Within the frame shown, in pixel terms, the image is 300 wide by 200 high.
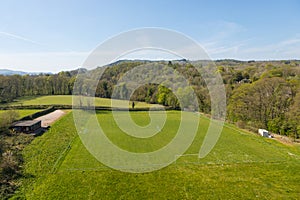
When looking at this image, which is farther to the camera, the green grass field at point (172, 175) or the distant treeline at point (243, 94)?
the distant treeline at point (243, 94)

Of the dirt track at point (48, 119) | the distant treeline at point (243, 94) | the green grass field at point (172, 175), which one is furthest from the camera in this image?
the dirt track at point (48, 119)

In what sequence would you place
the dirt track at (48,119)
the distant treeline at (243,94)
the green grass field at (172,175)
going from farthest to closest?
the dirt track at (48,119) < the distant treeline at (243,94) < the green grass field at (172,175)

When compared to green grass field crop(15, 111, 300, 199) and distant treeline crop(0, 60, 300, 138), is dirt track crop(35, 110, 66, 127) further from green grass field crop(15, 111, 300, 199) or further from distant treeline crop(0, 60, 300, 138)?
green grass field crop(15, 111, 300, 199)

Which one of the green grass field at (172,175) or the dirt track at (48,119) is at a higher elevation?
the dirt track at (48,119)

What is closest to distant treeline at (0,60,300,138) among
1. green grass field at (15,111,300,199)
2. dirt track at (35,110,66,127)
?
dirt track at (35,110,66,127)

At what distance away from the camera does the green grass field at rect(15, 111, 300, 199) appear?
33.7 ft

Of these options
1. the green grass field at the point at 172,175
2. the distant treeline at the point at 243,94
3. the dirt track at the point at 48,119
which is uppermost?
the distant treeline at the point at 243,94

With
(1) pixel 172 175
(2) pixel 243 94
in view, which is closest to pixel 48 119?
(1) pixel 172 175

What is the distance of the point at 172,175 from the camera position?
1220cm

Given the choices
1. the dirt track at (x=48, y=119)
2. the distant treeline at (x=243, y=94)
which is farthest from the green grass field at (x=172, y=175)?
the dirt track at (x=48, y=119)

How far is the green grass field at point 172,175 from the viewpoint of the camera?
10.3 meters

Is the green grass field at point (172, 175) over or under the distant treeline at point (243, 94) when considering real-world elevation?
under

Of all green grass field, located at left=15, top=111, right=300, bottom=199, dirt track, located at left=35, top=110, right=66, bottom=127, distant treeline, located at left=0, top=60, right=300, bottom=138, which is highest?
distant treeline, located at left=0, top=60, right=300, bottom=138

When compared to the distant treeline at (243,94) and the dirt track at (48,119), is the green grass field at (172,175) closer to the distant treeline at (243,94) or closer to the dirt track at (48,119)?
the distant treeline at (243,94)
